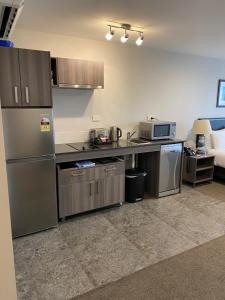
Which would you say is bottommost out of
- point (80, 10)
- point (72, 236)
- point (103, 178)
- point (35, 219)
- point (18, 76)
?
point (72, 236)

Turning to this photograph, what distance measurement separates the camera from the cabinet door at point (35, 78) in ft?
7.71

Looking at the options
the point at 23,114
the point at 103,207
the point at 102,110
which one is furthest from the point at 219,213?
the point at 23,114

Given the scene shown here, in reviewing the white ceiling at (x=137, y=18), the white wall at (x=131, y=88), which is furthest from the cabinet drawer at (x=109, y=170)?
the white ceiling at (x=137, y=18)

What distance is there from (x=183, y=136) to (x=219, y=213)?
6.30 ft

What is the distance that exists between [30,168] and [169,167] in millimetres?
2182

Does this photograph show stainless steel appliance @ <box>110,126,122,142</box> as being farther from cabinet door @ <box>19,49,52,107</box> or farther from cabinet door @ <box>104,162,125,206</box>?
A: cabinet door @ <box>19,49,52,107</box>

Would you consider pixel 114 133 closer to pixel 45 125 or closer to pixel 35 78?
pixel 45 125

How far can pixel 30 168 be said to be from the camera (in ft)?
8.27

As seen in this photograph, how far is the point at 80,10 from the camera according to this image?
2270 millimetres

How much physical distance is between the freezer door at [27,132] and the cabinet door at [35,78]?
111mm

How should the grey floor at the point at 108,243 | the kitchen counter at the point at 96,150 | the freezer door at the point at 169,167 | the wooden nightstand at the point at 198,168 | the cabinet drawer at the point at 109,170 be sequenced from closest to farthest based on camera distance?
1. the grey floor at the point at 108,243
2. the kitchen counter at the point at 96,150
3. the cabinet drawer at the point at 109,170
4. the freezer door at the point at 169,167
5. the wooden nightstand at the point at 198,168

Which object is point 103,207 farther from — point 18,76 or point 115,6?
point 115,6

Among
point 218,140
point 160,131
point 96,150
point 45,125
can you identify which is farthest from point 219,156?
point 45,125

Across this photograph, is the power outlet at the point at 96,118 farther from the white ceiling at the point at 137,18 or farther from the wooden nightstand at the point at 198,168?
the wooden nightstand at the point at 198,168
